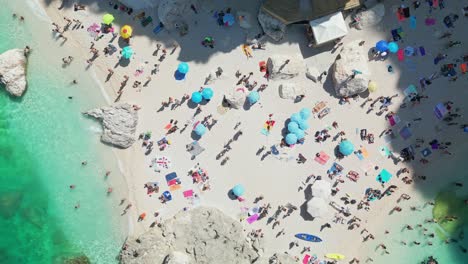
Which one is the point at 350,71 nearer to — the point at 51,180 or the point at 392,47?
the point at 392,47

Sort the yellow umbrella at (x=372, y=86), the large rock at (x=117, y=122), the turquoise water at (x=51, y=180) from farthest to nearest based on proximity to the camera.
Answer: the yellow umbrella at (x=372, y=86)
the turquoise water at (x=51, y=180)
the large rock at (x=117, y=122)

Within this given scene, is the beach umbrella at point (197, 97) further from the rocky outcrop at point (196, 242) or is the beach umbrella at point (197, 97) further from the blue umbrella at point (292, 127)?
the rocky outcrop at point (196, 242)

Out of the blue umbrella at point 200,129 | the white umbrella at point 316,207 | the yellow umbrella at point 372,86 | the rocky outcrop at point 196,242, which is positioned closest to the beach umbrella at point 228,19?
the blue umbrella at point 200,129

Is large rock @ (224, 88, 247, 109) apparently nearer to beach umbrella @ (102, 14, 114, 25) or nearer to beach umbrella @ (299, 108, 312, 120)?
beach umbrella @ (299, 108, 312, 120)

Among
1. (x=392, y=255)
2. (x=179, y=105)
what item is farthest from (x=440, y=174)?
(x=179, y=105)

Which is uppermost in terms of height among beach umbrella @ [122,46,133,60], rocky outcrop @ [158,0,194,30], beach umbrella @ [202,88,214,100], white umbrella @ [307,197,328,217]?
rocky outcrop @ [158,0,194,30]

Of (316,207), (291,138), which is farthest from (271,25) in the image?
(316,207)

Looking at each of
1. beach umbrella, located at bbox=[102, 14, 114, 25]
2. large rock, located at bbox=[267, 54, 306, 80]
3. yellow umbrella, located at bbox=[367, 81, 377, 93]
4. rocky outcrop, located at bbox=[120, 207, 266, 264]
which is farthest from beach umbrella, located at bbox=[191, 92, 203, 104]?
yellow umbrella, located at bbox=[367, 81, 377, 93]
